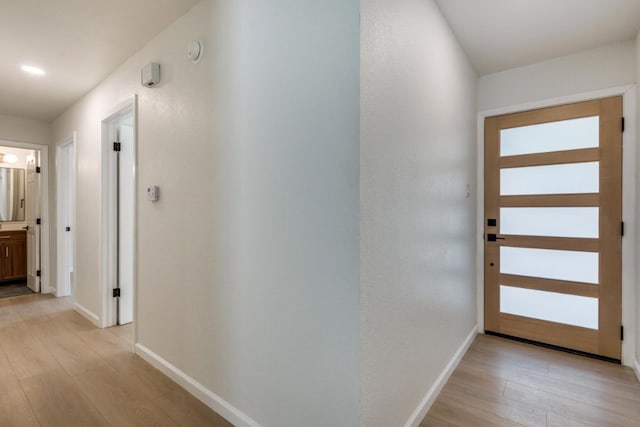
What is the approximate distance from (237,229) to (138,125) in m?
1.55

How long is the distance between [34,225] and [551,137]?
262 inches

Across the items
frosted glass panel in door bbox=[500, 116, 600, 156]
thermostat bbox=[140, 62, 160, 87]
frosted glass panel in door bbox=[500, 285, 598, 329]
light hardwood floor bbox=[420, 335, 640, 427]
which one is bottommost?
light hardwood floor bbox=[420, 335, 640, 427]

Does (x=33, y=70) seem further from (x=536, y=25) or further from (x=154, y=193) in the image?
(x=536, y=25)

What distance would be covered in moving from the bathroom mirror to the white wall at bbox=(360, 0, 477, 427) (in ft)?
22.4

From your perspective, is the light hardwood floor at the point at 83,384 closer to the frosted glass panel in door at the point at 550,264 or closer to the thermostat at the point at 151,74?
the thermostat at the point at 151,74

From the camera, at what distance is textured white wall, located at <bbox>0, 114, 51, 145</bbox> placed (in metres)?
4.03

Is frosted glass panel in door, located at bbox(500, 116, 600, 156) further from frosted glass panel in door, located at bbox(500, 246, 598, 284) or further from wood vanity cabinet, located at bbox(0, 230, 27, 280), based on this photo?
wood vanity cabinet, located at bbox(0, 230, 27, 280)

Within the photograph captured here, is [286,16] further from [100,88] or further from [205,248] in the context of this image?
[100,88]

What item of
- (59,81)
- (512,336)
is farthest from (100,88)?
Answer: (512,336)

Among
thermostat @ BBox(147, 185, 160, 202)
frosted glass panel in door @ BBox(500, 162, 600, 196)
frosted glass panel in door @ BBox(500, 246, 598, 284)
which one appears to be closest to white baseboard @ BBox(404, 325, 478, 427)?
frosted glass panel in door @ BBox(500, 246, 598, 284)

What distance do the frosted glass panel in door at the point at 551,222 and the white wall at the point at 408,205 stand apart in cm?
71

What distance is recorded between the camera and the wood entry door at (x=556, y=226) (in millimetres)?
2449

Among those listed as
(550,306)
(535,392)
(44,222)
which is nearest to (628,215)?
(550,306)

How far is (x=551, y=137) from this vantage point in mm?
2684
